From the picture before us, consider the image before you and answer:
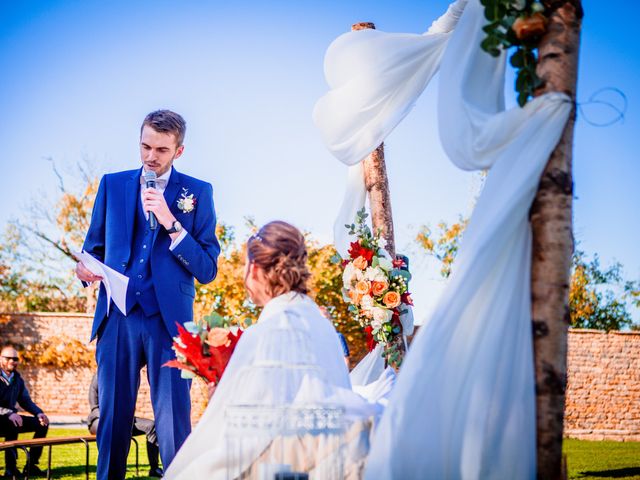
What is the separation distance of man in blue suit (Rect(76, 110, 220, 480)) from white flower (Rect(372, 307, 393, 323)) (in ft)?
5.77

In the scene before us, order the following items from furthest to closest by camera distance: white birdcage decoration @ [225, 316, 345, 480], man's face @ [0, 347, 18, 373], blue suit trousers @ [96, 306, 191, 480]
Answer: man's face @ [0, 347, 18, 373] < blue suit trousers @ [96, 306, 191, 480] < white birdcage decoration @ [225, 316, 345, 480]

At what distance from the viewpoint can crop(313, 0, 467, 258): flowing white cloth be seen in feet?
11.8

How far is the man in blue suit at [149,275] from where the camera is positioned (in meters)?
3.51

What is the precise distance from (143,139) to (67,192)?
19.6 m

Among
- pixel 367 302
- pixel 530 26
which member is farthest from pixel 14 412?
pixel 530 26

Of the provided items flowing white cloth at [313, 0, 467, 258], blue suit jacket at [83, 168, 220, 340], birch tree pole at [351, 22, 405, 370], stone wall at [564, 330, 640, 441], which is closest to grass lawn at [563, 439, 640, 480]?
stone wall at [564, 330, 640, 441]

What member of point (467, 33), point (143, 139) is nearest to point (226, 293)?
point (143, 139)

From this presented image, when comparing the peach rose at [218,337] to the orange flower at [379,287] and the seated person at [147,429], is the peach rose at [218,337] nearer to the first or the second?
the orange flower at [379,287]

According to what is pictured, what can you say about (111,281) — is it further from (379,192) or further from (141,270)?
(379,192)

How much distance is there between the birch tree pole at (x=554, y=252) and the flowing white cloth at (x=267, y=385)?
670mm

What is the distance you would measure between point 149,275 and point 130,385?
0.57 meters

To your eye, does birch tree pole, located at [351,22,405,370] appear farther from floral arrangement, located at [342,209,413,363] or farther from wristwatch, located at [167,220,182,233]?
wristwatch, located at [167,220,182,233]

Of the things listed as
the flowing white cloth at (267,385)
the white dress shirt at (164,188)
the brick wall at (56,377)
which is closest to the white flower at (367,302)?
the white dress shirt at (164,188)

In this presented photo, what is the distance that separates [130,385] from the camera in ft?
11.6
